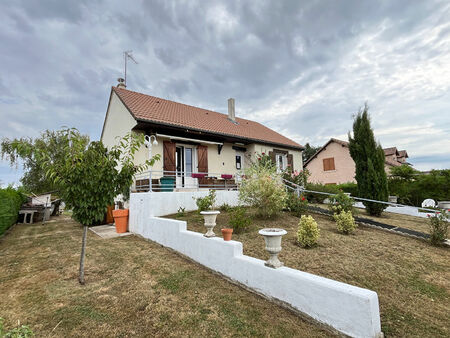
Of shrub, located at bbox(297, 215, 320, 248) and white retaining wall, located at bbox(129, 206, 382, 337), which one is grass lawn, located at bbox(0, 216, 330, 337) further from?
shrub, located at bbox(297, 215, 320, 248)

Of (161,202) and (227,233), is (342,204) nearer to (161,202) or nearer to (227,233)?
(227,233)

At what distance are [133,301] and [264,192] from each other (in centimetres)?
427

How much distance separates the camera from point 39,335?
227 cm

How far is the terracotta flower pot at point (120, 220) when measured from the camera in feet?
25.1

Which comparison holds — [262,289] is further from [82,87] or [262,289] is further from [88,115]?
[88,115]

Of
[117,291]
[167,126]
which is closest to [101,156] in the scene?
[117,291]

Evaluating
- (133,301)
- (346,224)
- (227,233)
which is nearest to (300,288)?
(227,233)

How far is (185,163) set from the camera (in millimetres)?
10875

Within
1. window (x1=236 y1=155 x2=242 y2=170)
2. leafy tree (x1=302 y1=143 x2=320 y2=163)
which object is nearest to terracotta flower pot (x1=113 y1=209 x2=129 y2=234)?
window (x1=236 y1=155 x2=242 y2=170)

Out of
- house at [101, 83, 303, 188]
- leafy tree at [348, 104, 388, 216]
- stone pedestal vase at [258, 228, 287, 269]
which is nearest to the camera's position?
stone pedestal vase at [258, 228, 287, 269]

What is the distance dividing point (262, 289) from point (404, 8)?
856 centimetres

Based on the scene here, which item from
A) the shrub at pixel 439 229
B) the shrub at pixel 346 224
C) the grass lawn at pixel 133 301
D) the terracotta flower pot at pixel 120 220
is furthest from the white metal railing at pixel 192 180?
the shrub at pixel 439 229

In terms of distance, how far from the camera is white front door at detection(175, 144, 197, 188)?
1032 centimetres

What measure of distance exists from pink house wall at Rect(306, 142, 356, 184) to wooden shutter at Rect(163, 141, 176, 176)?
15.9 m
